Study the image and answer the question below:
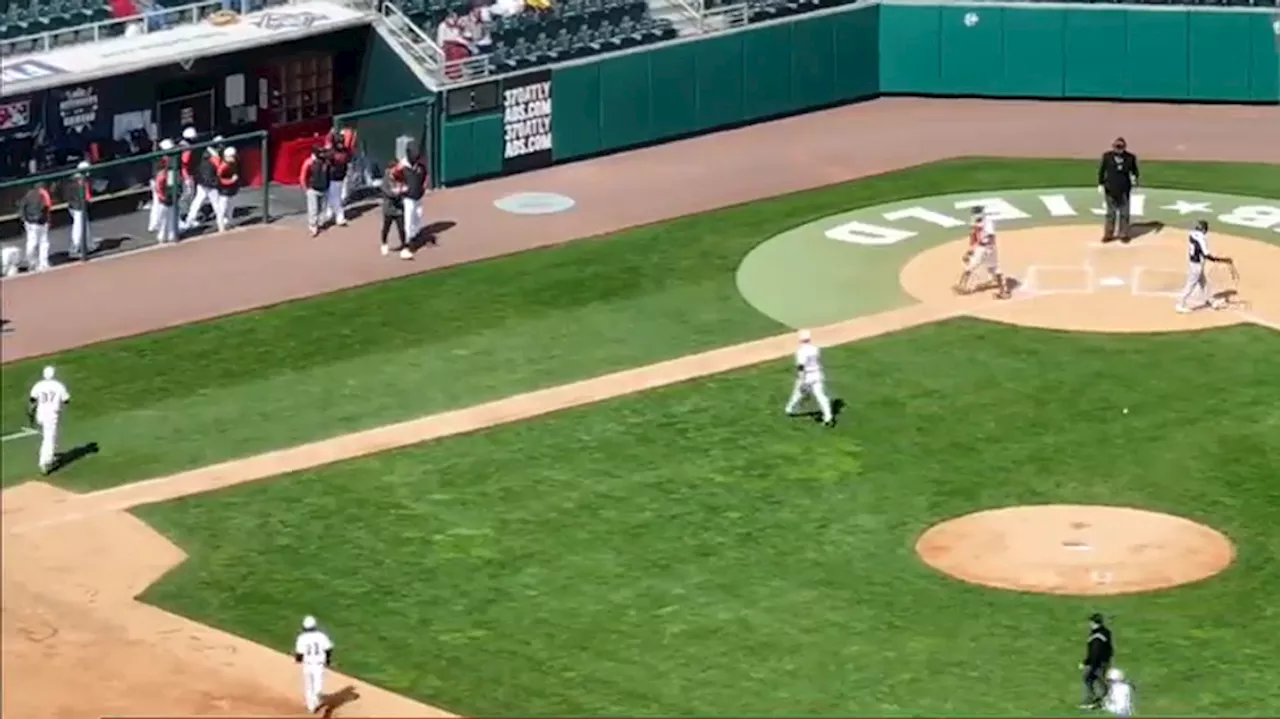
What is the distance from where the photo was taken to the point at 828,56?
50469 mm

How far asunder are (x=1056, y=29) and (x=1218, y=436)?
16532mm

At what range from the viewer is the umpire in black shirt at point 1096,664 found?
27.8 metres

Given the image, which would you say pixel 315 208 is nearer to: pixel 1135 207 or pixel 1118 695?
pixel 1135 207

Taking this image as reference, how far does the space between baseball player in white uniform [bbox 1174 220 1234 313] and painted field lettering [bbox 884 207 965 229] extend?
4.44 meters

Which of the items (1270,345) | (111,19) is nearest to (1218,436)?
(1270,345)

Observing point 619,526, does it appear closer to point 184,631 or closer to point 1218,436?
point 184,631

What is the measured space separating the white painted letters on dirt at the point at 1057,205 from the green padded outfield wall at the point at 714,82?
19.8 feet

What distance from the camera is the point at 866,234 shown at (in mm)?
44000

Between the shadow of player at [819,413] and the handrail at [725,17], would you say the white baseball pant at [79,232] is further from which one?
the handrail at [725,17]

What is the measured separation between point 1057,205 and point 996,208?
0.91 meters

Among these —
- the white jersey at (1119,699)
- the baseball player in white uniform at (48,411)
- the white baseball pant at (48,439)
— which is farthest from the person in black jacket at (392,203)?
the white jersey at (1119,699)

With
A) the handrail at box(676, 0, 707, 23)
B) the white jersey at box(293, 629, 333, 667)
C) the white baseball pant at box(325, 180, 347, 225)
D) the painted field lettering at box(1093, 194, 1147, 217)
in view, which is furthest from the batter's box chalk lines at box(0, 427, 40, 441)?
the handrail at box(676, 0, 707, 23)

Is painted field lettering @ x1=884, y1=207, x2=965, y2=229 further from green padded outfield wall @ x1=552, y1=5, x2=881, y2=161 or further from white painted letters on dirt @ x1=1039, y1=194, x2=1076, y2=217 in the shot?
green padded outfield wall @ x1=552, y1=5, x2=881, y2=161

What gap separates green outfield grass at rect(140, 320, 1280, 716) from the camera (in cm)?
2914
